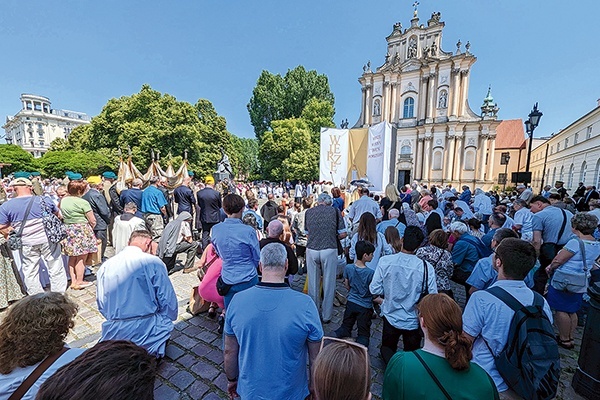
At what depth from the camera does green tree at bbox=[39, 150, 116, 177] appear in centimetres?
2597

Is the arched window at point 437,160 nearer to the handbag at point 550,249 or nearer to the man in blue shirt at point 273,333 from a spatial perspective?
the handbag at point 550,249

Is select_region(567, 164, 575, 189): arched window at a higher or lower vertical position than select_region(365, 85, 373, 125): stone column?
lower

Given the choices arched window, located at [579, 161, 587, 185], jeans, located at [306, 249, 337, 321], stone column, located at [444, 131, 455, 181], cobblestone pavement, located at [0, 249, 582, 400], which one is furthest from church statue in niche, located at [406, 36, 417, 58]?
jeans, located at [306, 249, 337, 321]

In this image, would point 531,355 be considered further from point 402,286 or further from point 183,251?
point 183,251

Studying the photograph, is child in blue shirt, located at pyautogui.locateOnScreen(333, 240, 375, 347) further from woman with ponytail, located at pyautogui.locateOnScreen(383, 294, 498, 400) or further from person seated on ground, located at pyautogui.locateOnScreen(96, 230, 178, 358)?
person seated on ground, located at pyautogui.locateOnScreen(96, 230, 178, 358)

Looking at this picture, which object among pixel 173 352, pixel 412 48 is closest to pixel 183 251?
pixel 173 352

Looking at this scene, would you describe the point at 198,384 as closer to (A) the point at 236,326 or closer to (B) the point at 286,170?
(A) the point at 236,326

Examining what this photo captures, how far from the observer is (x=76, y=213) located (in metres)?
4.35

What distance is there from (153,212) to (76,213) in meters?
2.07

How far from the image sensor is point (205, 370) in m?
2.87

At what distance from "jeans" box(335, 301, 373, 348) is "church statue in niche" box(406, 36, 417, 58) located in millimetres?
38746

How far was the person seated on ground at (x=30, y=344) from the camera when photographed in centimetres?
125

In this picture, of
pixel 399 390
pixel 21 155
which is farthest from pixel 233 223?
pixel 21 155

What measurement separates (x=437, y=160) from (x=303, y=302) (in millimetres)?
35576
